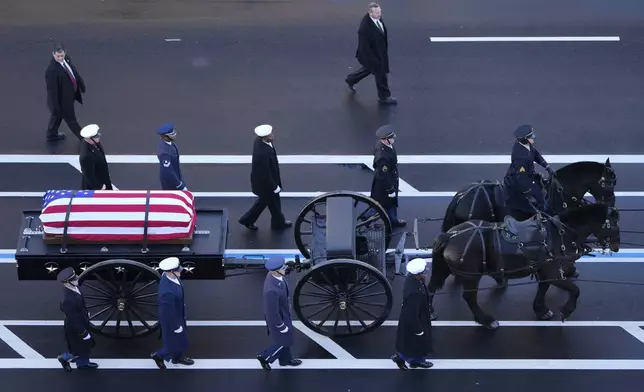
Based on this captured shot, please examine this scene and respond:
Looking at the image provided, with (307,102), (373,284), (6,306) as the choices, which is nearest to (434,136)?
(307,102)

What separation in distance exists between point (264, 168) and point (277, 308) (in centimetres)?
276

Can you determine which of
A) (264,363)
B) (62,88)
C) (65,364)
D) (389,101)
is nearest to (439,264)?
(264,363)

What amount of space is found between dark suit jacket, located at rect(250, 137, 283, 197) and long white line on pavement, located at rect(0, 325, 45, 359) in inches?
145

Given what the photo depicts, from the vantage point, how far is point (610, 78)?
19.0m

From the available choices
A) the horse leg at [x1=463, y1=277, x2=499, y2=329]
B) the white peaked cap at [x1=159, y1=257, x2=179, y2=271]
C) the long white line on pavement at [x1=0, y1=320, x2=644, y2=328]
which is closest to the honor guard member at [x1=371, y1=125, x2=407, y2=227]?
the long white line on pavement at [x1=0, y1=320, x2=644, y2=328]

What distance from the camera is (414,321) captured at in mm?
12484

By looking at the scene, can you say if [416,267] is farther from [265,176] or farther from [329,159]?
[329,159]

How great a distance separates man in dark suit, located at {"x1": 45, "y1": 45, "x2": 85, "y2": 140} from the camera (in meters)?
17.1

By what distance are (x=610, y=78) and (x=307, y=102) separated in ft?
17.6

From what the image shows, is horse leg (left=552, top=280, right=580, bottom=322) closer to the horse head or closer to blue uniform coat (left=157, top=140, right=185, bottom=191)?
the horse head

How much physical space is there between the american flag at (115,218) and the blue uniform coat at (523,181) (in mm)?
4253

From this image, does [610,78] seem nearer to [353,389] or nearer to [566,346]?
[566,346]

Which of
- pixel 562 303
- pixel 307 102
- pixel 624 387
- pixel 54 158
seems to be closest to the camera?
pixel 624 387

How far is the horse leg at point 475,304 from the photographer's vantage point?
518 inches
